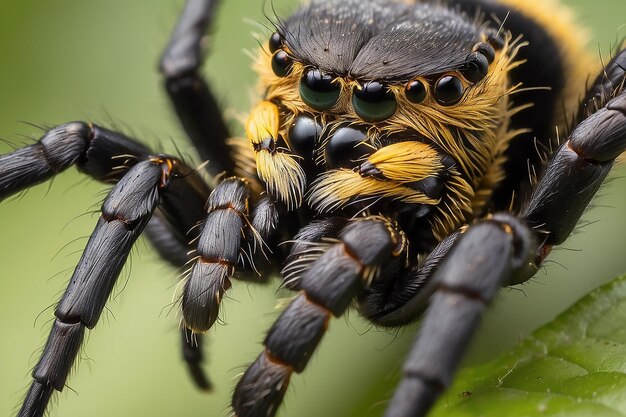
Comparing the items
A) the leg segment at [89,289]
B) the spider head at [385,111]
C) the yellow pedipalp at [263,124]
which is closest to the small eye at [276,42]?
the spider head at [385,111]

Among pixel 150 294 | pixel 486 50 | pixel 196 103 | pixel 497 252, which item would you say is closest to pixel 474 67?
pixel 486 50

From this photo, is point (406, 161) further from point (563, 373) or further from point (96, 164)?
point (96, 164)

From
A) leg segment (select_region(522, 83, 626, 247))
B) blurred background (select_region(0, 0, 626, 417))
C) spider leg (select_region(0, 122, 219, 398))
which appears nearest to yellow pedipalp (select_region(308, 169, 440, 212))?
leg segment (select_region(522, 83, 626, 247))

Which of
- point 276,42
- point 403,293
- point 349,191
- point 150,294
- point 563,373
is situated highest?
point 276,42

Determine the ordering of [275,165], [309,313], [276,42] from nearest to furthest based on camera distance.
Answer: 1. [309,313]
2. [275,165]
3. [276,42]

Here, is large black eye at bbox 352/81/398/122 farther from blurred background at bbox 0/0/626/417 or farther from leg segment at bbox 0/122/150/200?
blurred background at bbox 0/0/626/417

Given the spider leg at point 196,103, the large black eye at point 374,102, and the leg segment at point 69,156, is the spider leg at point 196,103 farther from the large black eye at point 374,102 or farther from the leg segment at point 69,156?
the large black eye at point 374,102

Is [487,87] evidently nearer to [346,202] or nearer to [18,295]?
[346,202]
